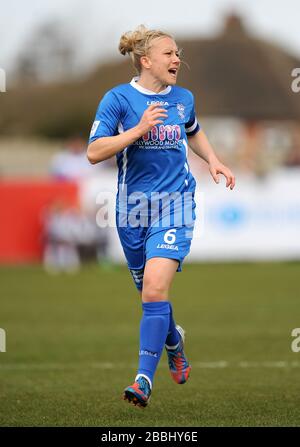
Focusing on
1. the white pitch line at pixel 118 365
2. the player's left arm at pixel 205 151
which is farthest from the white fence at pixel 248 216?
the player's left arm at pixel 205 151

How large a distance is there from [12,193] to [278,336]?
11.0 metres

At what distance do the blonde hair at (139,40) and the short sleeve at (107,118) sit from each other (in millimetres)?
332

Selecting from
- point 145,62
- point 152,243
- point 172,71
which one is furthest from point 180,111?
point 152,243

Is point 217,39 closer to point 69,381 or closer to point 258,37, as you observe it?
point 258,37

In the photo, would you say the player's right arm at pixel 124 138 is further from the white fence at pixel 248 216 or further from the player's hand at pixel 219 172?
the white fence at pixel 248 216

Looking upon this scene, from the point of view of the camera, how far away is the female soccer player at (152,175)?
6.49 m

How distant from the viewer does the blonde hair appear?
21.9ft

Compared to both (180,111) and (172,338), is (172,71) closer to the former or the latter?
(180,111)

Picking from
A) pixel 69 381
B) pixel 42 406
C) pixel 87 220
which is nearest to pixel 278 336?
pixel 69 381

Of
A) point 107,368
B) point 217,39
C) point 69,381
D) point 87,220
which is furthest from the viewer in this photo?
point 217,39

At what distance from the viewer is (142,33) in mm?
6723

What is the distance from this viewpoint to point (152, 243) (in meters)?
6.59

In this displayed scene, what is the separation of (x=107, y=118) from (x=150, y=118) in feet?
1.26

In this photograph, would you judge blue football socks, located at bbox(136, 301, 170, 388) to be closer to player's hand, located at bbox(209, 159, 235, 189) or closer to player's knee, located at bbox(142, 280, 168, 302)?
player's knee, located at bbox(142, 280, 168, 302)
